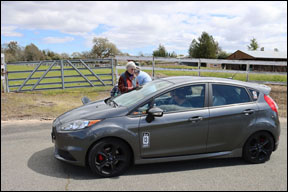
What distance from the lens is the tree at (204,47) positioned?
137 inches

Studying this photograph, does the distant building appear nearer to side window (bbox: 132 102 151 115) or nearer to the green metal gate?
side window (bbox: 132 102 151 115)

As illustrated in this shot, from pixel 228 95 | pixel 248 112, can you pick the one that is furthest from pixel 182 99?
pixel 248 112

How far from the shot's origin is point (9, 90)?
39.8 feet

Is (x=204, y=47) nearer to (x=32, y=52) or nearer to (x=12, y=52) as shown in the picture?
(x=32, y=52)

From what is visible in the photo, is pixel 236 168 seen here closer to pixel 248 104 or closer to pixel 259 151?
pixel 259 151

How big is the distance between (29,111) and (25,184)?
3.33 m

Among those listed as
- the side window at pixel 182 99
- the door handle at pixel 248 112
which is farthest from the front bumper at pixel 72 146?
the door handle at pixel 248 112

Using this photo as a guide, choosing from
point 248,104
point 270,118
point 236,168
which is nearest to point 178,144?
point 236,168

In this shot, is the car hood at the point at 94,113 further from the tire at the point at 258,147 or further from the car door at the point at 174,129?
the tire at the point at 258,147

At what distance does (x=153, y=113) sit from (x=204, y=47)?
119 cm

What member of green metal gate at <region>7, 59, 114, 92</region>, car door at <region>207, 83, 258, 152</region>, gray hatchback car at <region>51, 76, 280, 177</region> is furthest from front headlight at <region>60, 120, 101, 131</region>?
green metal gate at <region>7, 59, 114, 92</region>

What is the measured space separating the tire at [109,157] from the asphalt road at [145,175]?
0.39ft

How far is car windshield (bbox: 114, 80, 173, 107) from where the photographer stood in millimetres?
3969

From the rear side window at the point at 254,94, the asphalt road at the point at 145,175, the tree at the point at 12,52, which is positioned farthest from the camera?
the tree at the point at 12,52
